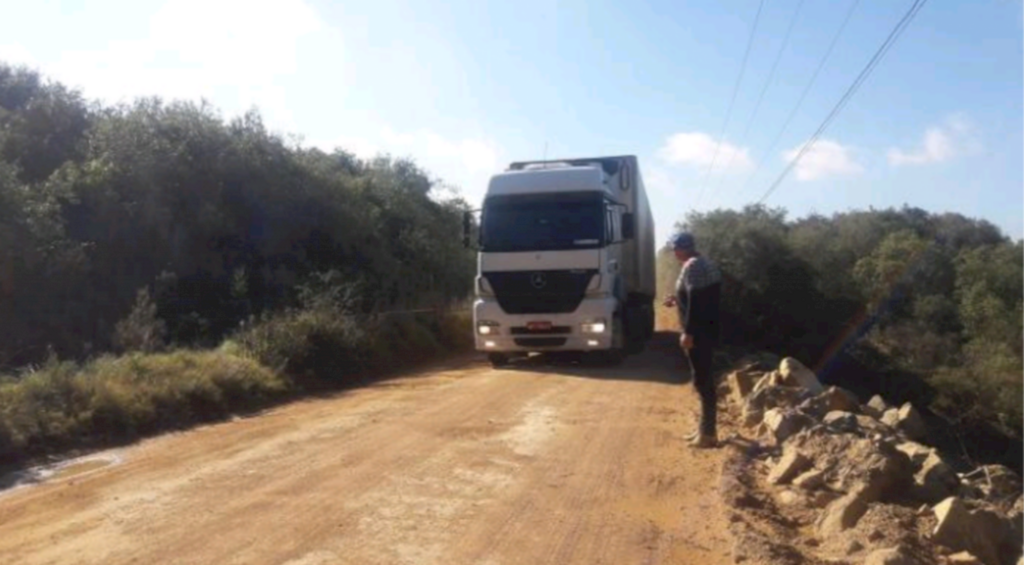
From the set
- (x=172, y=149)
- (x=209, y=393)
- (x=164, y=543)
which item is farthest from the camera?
(x=172, y=149)

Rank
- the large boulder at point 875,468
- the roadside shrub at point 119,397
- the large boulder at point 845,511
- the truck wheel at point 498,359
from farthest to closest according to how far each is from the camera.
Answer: the truck wheel at point 498,359, the roadside shrub at point 119,397, the large boulder at point 875,468, the large boulder at point 845,511

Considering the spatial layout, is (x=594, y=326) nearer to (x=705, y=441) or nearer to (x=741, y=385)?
(x=741, y=385)

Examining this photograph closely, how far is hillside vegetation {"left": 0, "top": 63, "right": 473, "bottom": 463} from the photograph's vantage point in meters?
12.6

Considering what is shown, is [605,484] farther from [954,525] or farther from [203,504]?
[203,504]

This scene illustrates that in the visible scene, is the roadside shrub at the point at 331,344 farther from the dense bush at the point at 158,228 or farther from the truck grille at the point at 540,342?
the truck grille at the point at 540,342

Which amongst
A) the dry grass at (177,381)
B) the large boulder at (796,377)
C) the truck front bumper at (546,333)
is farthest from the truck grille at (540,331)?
the large boulder at (796,377)

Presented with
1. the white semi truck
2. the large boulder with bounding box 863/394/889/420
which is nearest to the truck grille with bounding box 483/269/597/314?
the white semi truck

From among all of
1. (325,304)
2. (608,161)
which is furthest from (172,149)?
(608,161)

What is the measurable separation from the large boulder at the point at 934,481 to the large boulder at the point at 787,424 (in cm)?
118

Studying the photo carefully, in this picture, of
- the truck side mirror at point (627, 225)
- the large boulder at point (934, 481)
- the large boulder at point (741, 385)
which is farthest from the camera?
the truck side mirror at point (627, 225)

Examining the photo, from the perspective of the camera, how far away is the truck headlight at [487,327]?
17391 mm

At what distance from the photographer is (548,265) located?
16.9 meters

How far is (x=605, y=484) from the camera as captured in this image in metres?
8.09

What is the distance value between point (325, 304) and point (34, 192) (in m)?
6.67
